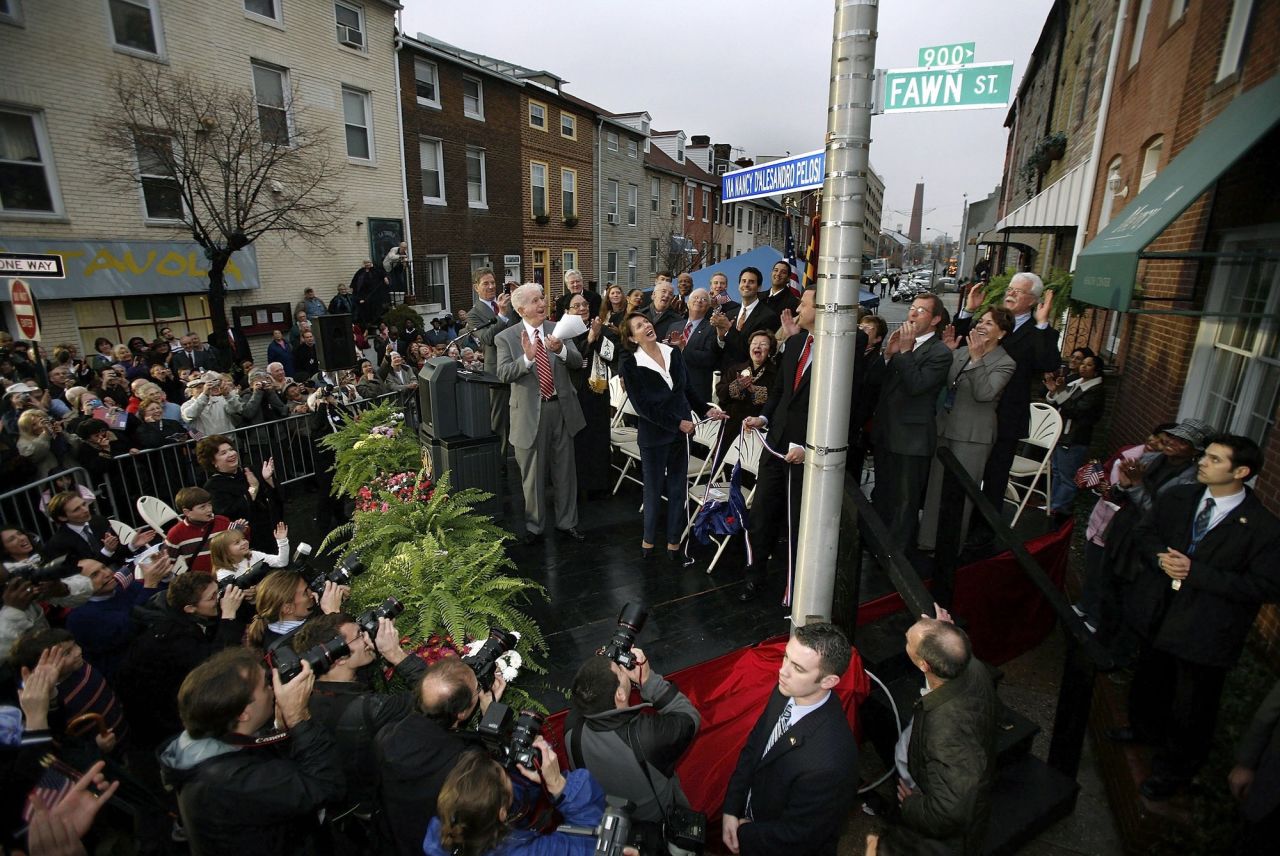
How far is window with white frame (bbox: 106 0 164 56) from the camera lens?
1134 cm

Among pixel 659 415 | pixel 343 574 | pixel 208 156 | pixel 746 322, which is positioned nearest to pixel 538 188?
pixel 208 156

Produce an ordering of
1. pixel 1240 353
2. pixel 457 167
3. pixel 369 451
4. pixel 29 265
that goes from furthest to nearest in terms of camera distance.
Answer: pixel 457 167 < pixel 29 265 < pixel 369 451 < pixel 1240 353

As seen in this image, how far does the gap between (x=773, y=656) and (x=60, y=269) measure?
8.25 meters

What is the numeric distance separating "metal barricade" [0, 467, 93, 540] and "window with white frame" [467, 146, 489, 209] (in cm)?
1645

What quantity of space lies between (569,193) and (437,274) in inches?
319

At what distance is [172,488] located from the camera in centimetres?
614

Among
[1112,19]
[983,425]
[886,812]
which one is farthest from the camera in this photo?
[1112,19]

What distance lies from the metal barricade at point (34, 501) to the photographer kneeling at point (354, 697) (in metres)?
3.96

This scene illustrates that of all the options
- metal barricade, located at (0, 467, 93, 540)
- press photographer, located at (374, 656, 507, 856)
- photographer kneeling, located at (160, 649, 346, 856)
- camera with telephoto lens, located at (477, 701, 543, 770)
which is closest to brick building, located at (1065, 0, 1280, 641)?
camera with telephoto lens, located at (477, 701, 543, 770)

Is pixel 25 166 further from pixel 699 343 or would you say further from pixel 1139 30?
pixel 1139 30

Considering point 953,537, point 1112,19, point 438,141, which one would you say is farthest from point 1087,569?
point 438,141

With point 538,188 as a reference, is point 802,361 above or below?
below

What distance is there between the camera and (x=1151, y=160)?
742 centimetres

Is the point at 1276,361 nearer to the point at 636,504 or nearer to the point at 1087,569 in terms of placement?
the point at 1087,569
